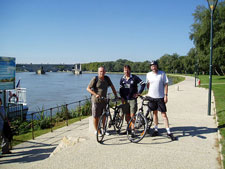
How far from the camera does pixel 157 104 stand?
5242 millimetres

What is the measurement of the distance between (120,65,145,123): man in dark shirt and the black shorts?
0.36 metres

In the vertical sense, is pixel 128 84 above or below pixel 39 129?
above

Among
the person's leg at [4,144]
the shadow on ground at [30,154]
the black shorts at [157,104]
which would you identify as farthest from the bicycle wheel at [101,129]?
the person's leg at [4,144]

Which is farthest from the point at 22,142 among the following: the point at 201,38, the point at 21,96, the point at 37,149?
the point at 201,38

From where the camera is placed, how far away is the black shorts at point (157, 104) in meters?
5.13

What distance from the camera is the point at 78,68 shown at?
164 meters

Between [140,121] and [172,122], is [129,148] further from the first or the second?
[172,122]

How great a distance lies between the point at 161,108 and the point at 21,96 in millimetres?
12937

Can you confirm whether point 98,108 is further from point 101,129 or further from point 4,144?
point 4,144

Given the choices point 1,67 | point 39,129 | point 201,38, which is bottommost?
point 39,129

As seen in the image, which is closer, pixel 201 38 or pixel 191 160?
pixel 191 160

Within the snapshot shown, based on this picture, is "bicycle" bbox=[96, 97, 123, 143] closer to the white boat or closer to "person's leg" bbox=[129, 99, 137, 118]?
"person's leg" bbox=[129, 99, 137, 118]

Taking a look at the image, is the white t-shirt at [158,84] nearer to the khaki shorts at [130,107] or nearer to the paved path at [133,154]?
the khaki shorts at [130,107]

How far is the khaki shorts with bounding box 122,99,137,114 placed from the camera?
530cm
